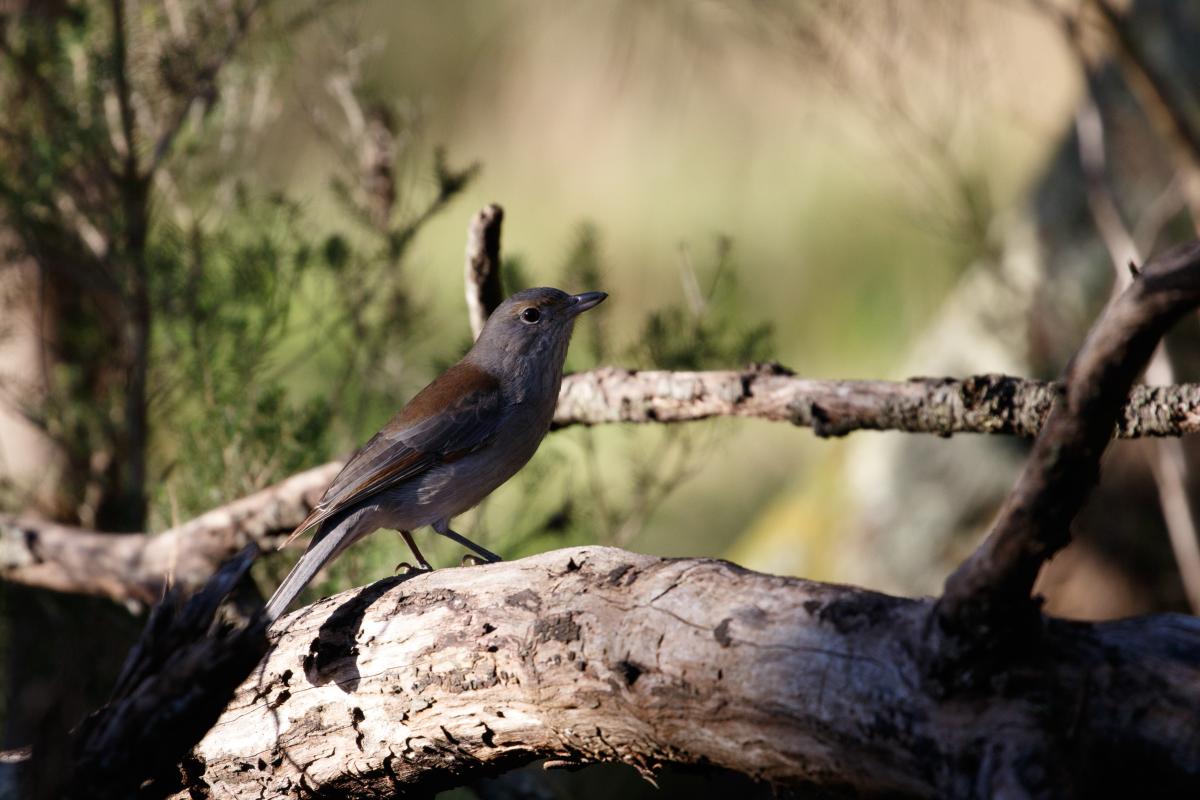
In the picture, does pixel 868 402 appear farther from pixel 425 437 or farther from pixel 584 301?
pixel 425 437

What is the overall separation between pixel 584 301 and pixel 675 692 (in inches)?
84.1

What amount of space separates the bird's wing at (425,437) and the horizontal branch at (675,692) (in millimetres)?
632

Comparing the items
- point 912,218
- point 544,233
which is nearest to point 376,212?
point 912,218

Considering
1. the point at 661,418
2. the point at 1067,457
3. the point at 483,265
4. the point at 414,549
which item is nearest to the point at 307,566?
the point at 414,549

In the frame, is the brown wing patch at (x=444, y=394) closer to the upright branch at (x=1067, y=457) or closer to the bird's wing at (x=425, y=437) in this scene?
the bird's wing at (x=425, y=437)

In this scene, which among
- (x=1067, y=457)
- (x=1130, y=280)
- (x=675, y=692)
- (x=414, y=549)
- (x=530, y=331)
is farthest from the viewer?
(x=1130, y=280)

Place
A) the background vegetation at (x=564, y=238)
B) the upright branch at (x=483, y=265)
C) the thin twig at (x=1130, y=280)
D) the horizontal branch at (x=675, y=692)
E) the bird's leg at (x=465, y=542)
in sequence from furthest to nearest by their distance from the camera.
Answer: the thin twig at (x=1130, y=280)
the background vegetation at (x=564, y=238)
the upright branch at (x=483, y=265)
the bird's leg at (x=465, y=542)
the horizontal branch at (x=675, y=692)

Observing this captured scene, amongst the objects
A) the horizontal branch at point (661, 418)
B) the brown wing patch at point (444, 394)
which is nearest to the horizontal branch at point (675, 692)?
the horizontal branch at point (661, 418)

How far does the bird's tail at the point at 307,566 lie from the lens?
9.68ft

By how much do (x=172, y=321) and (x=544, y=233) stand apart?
4.66 meters

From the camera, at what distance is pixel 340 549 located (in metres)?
3.46

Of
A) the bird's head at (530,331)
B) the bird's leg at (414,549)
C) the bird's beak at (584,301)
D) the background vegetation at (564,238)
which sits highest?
the background vegetation at (564,238)

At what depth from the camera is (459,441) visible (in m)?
3.70

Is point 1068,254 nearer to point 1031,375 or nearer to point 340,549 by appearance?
point 1031,375
